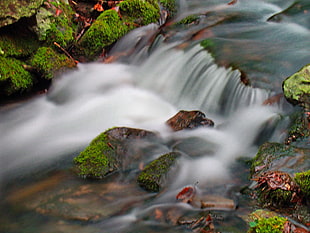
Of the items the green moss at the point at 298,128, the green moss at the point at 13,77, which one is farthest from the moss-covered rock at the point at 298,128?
the green moss at the point at 13,77

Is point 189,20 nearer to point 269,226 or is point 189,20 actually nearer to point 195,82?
point 195,82

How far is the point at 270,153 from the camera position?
4.12 m

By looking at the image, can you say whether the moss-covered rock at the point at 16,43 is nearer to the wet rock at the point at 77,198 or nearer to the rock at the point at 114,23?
the rock at the point at 114,23

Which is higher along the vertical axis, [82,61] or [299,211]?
[82,61]

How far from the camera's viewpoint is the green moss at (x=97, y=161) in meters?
4.22

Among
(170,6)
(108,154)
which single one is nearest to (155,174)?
(108,154)

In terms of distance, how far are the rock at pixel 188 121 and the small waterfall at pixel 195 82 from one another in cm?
71

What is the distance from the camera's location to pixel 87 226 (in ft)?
11.4

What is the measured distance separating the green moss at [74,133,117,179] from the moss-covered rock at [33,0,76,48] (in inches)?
123

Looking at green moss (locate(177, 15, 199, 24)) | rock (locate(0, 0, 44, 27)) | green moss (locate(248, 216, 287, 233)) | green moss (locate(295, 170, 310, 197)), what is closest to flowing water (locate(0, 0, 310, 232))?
green moss (locate(177, 15, 199, 24))

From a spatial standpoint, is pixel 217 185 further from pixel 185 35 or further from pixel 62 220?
pixel 185 35

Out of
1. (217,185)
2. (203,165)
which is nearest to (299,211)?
(217,185)

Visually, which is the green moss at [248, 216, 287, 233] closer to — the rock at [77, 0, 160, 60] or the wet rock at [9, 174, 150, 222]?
the wet rock at [9, 174, 150, 222]

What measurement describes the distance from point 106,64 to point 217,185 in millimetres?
4127
